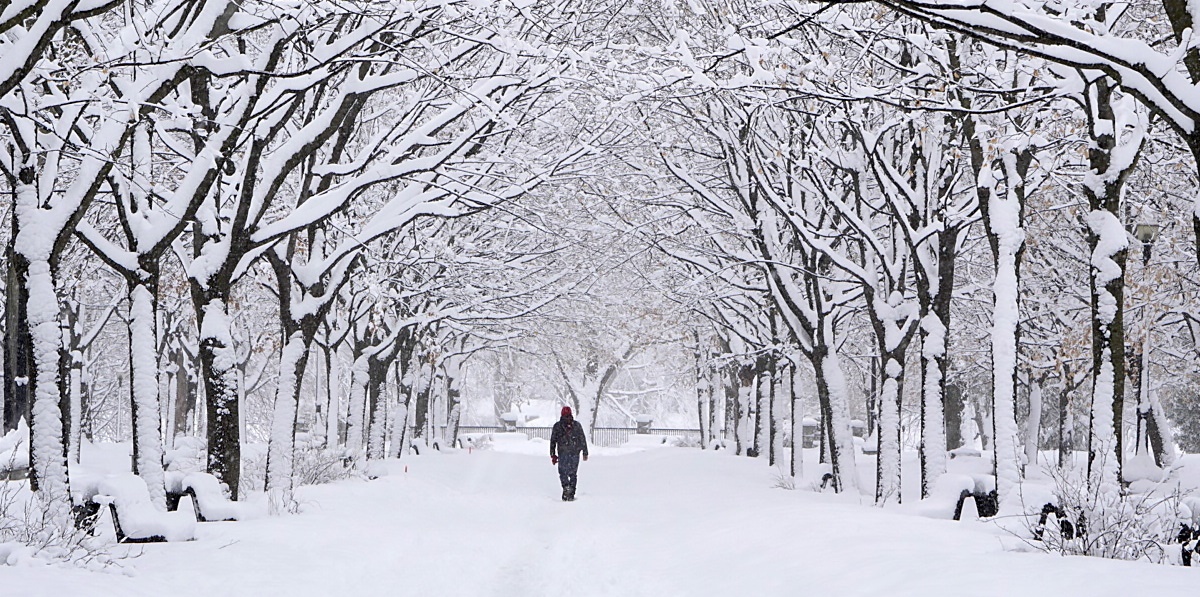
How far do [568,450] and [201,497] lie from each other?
28.4 feet

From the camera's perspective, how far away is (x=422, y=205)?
44.0 ft

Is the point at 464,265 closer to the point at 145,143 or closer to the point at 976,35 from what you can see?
the point at 145,143

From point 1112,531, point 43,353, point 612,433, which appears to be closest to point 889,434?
point 1112,531

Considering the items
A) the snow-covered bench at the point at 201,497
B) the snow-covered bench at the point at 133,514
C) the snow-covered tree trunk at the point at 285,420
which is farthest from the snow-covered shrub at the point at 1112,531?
the snow-covered tree trunk at the point at 285,420

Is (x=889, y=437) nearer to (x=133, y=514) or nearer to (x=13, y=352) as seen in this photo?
(x=133, y=514)

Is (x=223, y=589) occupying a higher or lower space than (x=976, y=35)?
lower

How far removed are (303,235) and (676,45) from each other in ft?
35.0

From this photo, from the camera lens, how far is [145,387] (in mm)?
10633

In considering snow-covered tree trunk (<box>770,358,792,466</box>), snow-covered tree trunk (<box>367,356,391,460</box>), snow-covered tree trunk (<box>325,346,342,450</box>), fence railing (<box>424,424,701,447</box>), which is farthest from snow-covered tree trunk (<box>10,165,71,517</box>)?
fence railing (<box>424,424,701,447</box>)

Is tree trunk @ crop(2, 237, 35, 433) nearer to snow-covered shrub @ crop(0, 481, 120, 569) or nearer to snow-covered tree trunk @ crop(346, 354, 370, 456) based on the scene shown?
snow-covered tree trunk @ crop(346, 354, 370, 456)

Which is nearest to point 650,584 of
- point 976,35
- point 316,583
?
point 316,583

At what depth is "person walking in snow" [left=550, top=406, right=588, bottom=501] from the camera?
18.3 meters

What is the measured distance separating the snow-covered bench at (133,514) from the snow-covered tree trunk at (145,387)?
4.78 ft

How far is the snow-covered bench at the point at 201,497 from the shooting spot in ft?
34.5
